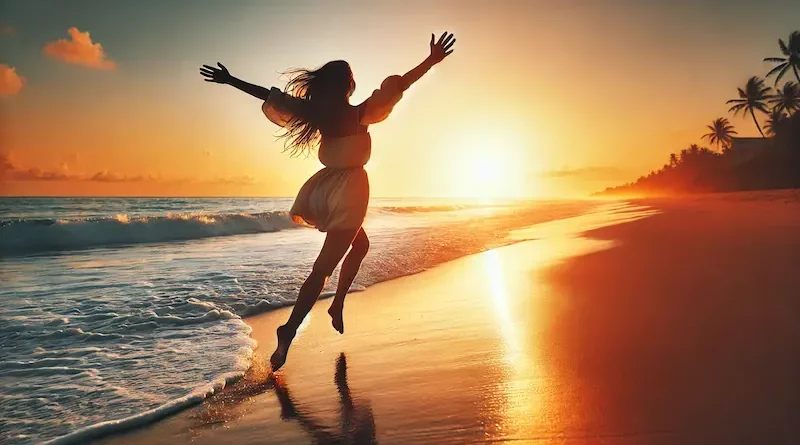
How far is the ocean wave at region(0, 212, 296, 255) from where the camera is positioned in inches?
655

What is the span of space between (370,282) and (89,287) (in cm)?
376

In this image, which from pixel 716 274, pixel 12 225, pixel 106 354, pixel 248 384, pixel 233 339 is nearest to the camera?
pixel 248 384

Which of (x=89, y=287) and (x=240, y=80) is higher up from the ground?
(x=240, y=80)

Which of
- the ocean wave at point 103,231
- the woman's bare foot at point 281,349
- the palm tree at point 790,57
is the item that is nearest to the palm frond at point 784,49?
the palm tree at point 790,57

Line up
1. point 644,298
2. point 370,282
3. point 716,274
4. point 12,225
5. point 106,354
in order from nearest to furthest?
point 106,354, point 644,298, point 716,274, point 370,282, point 12,225

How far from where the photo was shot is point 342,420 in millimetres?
2262

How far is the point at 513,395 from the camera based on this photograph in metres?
2.35

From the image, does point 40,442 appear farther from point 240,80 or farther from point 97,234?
point 97,234

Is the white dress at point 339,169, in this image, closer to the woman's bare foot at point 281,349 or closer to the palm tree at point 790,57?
the woman's bare foot at point 281,349

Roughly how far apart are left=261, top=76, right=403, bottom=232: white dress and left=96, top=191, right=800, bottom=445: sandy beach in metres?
0.96

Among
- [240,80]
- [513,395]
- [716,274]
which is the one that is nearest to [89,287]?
[240,80]

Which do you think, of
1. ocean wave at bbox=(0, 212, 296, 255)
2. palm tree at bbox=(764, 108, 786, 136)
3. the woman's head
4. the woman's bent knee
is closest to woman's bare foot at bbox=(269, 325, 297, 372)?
the woman's bent knee

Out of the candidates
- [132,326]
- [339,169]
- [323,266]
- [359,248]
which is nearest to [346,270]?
[359,248]

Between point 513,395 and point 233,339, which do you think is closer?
point 513,395
